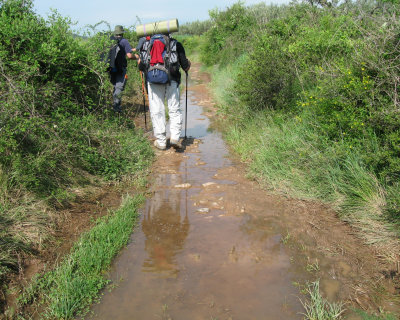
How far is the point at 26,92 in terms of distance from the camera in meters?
4.55

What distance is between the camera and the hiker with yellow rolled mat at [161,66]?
6.27 metres

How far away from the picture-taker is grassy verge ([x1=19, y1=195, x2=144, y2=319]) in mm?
2889

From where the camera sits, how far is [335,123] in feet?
15.8

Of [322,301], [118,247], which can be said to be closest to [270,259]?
[322,301]

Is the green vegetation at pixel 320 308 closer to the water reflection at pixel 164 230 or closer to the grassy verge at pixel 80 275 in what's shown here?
the water reflection at pixel 164 230

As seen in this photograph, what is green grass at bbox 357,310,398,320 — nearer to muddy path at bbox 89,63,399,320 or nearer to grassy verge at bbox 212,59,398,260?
muddy path at bbox 89,63,399,320

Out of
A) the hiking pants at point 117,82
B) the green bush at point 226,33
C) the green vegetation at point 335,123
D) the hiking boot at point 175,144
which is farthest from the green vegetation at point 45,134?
the green bush at point 226,33

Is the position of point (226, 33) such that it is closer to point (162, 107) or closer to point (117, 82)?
point (117, 82)

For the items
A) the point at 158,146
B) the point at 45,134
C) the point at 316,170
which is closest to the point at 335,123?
the point at 316,170

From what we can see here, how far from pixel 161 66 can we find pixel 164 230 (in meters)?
3.22

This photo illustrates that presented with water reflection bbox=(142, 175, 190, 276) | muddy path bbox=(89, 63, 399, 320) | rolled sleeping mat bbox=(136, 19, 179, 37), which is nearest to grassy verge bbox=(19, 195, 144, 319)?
muddy path bbox=(89, 63, 399, 320)

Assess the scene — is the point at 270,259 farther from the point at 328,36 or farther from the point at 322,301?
the point at 328,36

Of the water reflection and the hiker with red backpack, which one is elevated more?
the hiker with red backpack

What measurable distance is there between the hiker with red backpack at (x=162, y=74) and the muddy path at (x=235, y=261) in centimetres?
177
